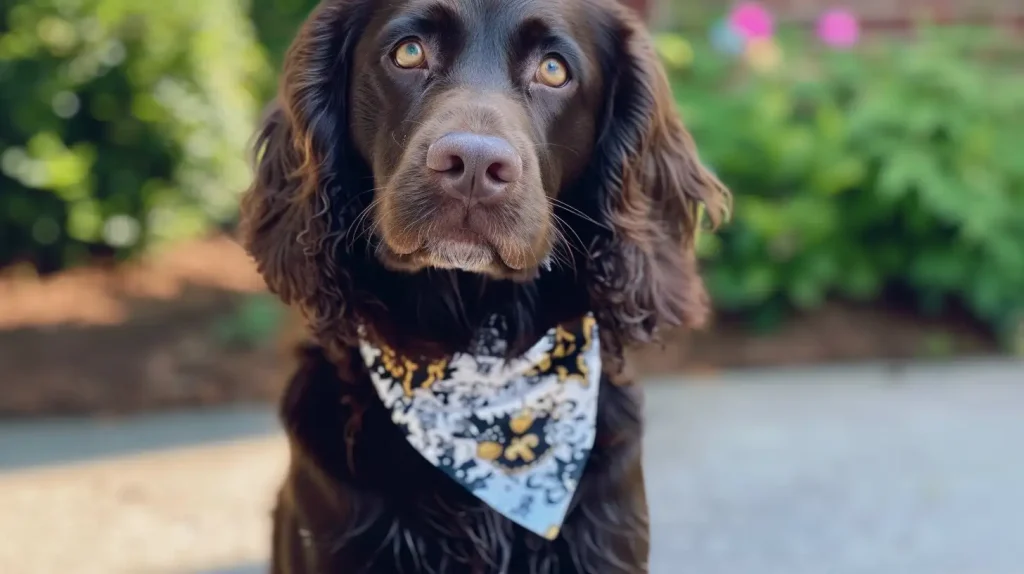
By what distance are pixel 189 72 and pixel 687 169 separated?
268 cm

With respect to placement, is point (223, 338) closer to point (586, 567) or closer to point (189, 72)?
point (189, 72)

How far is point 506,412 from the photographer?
212 centimetres

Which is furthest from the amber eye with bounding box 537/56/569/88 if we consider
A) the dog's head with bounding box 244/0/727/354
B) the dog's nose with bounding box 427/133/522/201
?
the dog's nose with bounding box 427/133/522/201

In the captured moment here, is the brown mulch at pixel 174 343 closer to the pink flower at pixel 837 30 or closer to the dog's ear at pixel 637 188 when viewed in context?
the pink flower at pixel 837 30

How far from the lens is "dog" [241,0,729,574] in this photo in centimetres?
194

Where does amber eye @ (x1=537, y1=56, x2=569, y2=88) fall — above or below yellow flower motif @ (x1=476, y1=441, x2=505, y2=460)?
above

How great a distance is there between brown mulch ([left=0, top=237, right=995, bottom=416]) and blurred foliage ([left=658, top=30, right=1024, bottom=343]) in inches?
5.7

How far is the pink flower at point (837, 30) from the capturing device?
15.9ft

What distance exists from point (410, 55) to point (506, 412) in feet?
2.44

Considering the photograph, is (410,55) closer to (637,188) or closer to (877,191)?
(637,188)

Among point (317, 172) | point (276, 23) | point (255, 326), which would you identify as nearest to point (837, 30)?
point (276, 23)

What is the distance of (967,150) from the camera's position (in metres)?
4.45

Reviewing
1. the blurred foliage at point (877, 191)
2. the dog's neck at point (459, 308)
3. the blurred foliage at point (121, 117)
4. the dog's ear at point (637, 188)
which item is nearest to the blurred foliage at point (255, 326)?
the blurred foliage at point (121, 117)

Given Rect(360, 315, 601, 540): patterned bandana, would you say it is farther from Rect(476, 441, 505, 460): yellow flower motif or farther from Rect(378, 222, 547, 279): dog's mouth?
Rect(378, 222, 547, 279): dog's mouth
